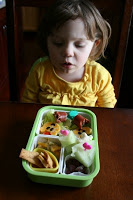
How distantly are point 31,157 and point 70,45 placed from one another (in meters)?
0.46

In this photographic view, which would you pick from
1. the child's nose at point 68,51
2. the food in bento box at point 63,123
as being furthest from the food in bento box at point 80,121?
the child's nose at point 68,51

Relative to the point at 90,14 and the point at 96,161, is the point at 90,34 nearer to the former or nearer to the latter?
the point at 90,14

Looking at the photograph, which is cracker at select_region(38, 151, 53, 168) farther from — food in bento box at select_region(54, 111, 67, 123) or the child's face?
the child's face

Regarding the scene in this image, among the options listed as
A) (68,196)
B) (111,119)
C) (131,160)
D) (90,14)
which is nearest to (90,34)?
(90,14)

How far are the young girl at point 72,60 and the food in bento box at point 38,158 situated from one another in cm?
42

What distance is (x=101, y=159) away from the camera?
Answer: 59 cm

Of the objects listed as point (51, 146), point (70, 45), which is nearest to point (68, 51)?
point (70, 45)

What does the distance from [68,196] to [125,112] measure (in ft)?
1.34

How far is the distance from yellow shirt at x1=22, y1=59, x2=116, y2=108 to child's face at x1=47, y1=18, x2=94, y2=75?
0.34ft

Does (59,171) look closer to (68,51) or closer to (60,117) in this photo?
(60,117)

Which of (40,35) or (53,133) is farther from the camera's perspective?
(40,35)

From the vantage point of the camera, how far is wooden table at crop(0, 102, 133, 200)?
0.50 meters

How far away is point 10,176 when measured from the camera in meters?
0.53

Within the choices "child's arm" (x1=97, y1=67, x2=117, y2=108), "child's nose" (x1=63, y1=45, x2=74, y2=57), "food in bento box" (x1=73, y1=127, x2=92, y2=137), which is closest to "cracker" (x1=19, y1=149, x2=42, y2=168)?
"food in bento box" (x1=73, y1=127, x2=92, y2=137)
